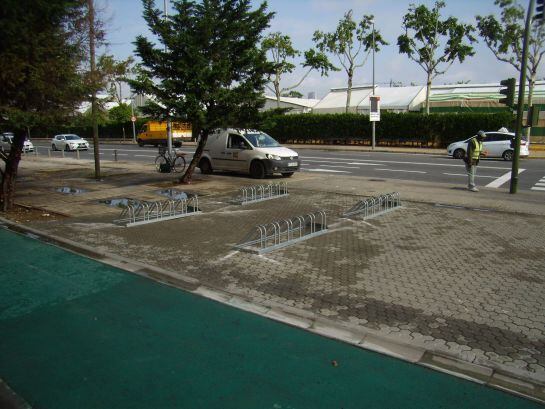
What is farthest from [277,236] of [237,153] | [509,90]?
[237,153]

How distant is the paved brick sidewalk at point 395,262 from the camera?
15.0 feet

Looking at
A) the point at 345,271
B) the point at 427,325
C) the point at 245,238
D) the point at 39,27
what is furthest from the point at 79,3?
the point at 427,325

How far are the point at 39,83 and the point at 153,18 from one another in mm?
5270

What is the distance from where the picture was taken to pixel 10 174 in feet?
36.0

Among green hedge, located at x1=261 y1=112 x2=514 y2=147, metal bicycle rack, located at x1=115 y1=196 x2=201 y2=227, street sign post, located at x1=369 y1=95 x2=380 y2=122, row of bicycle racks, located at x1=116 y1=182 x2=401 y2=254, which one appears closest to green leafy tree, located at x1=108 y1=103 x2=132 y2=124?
green hedge, located at x1=261 y1=112 x2=514 y2=147

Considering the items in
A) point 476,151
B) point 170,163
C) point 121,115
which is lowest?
point 170,163

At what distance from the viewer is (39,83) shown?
30.4ft

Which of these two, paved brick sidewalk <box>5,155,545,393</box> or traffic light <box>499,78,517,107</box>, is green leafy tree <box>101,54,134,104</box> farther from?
traffic light <box>499,78,517,107</box>

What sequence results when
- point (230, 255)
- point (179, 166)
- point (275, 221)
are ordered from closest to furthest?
1. point (230, 255)
2. point (275, 221)
3. point (179, 166)

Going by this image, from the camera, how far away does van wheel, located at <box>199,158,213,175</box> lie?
17969 millimetres

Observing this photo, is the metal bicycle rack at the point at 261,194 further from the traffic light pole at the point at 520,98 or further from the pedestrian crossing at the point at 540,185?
the pedestrian crossing at the point at 540,185

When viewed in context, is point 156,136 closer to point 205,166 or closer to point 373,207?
point 205,166

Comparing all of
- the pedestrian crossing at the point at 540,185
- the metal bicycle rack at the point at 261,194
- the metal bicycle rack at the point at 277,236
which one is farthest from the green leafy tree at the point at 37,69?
the pedestrian crossing at the point at 540,185

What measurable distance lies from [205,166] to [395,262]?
12419 mm
